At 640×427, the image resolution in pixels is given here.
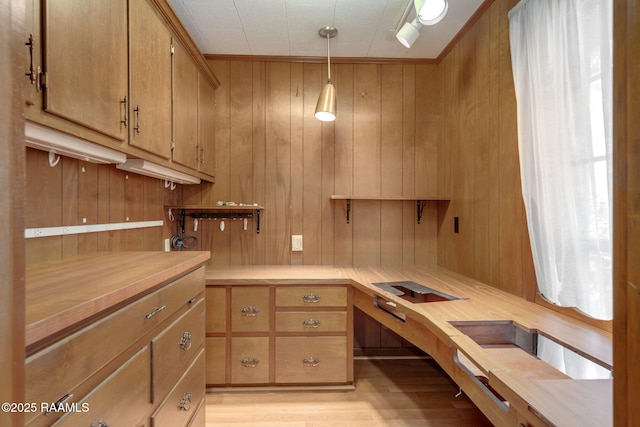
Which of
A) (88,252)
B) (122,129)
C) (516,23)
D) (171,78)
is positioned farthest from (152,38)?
(516,23)

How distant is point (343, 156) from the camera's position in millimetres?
2475

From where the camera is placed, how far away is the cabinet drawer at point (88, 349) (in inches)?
24.4

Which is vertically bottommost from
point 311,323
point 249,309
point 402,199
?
point 311,323

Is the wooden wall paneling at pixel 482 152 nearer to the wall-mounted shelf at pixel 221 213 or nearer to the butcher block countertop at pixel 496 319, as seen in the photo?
the butcher block countertop at pixel 496 319

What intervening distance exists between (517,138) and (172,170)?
1.93 metres

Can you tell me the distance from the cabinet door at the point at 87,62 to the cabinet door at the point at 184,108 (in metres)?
0.47

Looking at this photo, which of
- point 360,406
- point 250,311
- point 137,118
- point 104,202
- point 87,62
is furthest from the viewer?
point 250,311

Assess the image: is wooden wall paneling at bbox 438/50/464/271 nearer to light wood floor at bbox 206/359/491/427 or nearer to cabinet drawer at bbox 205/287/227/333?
light wood floor at bbox 206/359/491/427

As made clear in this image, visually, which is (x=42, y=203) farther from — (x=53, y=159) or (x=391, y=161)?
(x=391, y=161)

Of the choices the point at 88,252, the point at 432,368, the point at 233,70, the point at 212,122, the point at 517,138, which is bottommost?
the point at 432,368

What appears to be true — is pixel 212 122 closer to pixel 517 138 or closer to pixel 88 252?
pixel 88 252

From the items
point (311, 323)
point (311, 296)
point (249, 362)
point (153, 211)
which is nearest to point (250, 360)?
point (249, 362)

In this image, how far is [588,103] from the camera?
44.1 inches

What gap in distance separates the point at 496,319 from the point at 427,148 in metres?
1.62
